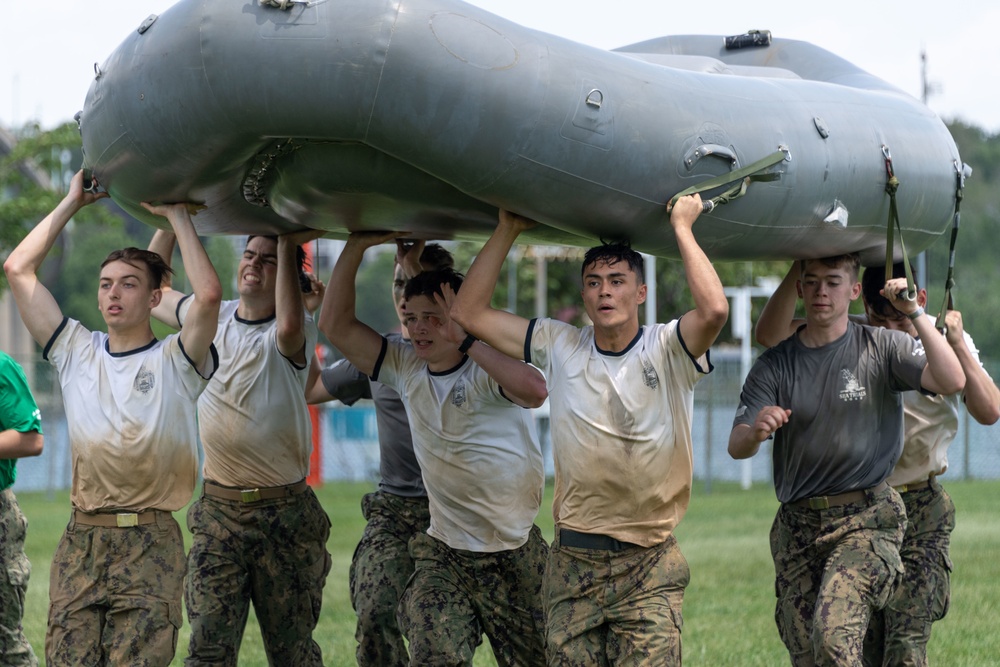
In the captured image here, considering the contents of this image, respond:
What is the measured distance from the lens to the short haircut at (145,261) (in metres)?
5.96

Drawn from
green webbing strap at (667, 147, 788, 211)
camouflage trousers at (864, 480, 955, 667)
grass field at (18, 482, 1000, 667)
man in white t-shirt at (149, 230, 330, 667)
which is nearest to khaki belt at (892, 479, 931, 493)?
camouflage trousers at (864, 480, 955, 667)

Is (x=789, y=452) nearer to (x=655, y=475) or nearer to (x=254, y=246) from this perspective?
(x=655, y=475)

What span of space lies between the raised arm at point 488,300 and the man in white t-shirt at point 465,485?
1.30ft

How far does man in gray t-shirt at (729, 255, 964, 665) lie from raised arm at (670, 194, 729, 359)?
82cm

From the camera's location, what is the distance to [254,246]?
6914 mm

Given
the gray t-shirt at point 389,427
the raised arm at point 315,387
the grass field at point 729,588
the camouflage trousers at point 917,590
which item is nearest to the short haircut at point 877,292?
the camouflage trousers at point 917,590

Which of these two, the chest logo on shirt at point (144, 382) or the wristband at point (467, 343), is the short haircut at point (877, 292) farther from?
the chest logo on shirt at point (144, 382)

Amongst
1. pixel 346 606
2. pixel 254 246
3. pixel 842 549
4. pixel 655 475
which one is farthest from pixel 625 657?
pixel 346 606

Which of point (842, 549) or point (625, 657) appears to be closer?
point (625, 657)

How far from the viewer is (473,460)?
6117mm

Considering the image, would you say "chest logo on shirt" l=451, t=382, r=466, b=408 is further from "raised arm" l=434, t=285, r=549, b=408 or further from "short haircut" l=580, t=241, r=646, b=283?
"short haircut" l=580, t=241, r=646, b=283

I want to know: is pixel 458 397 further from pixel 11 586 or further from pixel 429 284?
pixel 11 586

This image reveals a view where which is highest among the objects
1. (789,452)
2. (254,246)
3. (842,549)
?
(254,246)

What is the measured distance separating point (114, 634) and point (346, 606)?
5.31 m
